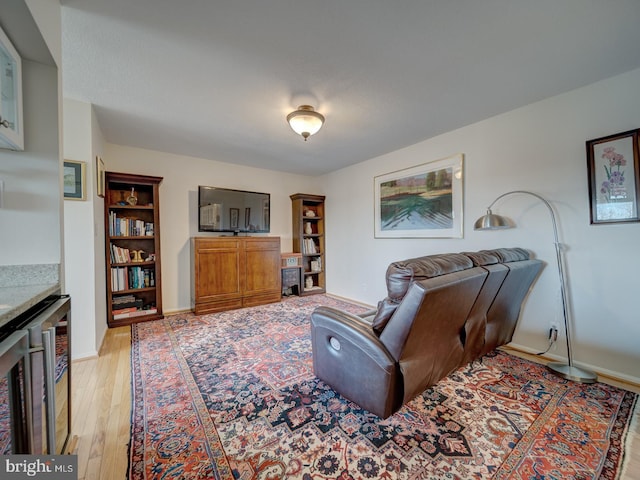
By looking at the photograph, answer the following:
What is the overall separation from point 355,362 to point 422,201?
2552 millimetres

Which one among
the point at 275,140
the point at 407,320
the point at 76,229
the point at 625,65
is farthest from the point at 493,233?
Result: the point at 76,229

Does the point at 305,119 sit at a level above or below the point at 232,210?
above

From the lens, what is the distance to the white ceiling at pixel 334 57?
1429mm

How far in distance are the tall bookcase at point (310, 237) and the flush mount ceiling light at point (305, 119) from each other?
2360mm

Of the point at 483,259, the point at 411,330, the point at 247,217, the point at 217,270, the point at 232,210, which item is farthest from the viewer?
the point at 247,217

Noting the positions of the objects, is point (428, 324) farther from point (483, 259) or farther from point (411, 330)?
point (483, 259)

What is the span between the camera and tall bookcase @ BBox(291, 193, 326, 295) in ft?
15.9

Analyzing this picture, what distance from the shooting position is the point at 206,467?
4.00 ft

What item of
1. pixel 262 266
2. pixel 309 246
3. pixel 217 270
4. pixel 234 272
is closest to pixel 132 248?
pixel 217 270

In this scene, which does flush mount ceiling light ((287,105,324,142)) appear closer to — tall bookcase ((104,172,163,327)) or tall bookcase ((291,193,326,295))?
tall bookcase ((104,172,163,327))

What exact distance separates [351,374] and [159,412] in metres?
1.28

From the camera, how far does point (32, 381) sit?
0.89m

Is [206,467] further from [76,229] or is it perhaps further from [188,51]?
[188,51]

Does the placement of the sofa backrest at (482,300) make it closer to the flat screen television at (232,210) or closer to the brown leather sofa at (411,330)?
the brown leather sofa at (411,330)
